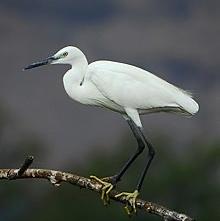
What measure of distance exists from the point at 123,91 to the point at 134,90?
4 centimetres

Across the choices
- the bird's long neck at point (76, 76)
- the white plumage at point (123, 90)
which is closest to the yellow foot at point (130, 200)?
the white plumage at point (123, 90)

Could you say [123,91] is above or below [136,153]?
above

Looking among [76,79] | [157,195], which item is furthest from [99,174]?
[76,79]

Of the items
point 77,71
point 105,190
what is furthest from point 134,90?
point 105,190

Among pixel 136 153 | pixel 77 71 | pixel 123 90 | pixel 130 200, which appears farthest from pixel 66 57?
pixel 130 200

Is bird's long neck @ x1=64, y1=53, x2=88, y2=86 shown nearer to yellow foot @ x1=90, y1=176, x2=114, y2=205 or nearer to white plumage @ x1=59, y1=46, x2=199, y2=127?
white plumage @ x1=59, y1=46, x2=199, y2=127

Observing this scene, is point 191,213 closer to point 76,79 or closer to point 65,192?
point 65,192

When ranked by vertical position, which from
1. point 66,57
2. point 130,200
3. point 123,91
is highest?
point 66,57

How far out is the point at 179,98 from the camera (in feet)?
9.69

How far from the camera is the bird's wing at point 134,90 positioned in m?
2.94

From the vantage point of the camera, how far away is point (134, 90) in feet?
9.68

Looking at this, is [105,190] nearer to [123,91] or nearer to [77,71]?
[123,91]

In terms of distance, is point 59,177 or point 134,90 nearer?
point 59,177

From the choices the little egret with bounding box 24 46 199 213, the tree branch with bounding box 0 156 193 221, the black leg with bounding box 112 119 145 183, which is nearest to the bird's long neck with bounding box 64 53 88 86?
the little egret with bounding box 24 46 199 213
